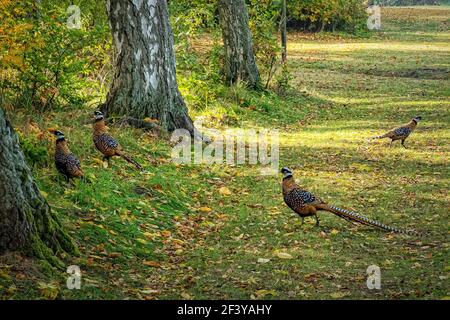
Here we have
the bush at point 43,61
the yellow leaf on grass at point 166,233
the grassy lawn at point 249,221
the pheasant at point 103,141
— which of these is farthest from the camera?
the bush at point 43,61

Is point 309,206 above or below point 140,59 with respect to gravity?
below

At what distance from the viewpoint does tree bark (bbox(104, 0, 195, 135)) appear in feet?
38.9

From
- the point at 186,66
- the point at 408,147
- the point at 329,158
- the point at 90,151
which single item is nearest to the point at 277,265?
the point at 90,151

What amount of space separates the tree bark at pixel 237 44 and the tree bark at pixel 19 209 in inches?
466

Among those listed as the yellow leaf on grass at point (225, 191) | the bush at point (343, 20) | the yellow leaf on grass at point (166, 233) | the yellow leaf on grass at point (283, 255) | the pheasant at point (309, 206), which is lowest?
the yellow leaf on grass at point (225, 191)

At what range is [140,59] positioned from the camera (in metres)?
11.9

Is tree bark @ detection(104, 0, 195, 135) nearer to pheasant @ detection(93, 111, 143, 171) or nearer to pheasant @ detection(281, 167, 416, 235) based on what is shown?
pheasant @ detection(93, 111, 143, 171)

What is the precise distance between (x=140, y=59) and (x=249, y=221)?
4.31 metres

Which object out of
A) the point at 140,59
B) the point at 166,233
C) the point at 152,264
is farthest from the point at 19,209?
the point at 140,59

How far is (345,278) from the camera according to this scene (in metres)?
6.71

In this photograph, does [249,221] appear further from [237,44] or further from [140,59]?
[237,44]

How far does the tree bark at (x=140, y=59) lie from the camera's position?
38.9 feet

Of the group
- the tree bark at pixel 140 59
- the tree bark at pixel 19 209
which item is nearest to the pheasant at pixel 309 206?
the tree bark at pixel 19 209

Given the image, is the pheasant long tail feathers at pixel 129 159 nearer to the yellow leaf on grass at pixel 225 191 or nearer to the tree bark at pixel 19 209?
the yellow leaf on grass at pixel 225 191
